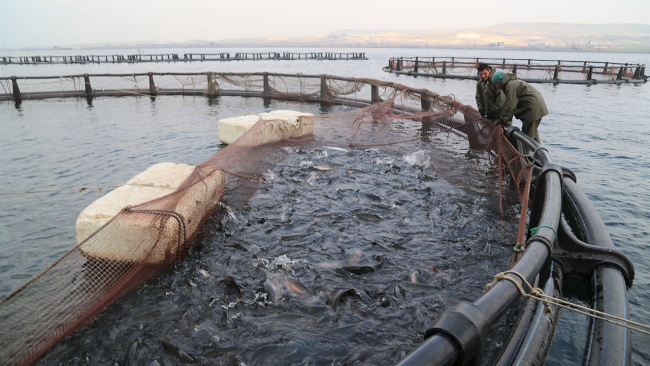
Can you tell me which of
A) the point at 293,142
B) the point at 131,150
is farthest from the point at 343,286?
the point at 131,150

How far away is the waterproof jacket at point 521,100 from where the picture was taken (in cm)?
847

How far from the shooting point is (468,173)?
31.0ft

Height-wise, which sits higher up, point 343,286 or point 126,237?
point 126,237

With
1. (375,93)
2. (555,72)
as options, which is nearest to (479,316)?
(375,93)

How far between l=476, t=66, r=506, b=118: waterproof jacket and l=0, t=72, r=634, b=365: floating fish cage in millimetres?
382

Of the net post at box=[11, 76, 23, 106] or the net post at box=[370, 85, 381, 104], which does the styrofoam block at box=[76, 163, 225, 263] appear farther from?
the net post at box=[11, 76, 23, 106]

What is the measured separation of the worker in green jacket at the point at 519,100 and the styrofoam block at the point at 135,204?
20.7 feet

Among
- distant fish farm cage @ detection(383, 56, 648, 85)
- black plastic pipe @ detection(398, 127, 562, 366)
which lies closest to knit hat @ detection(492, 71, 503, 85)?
black plastic pipe @ detection(398, 127, 562, 366)

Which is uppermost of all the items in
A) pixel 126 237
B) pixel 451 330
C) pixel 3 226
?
pixel 451 330

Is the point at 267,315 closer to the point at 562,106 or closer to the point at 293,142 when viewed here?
the point at 293,142

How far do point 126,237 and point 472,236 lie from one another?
17.1 ft

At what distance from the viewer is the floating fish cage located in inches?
98.2

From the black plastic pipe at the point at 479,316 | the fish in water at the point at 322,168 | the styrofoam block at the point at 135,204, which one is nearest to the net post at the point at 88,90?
the styrofoam block at the point at 135,204

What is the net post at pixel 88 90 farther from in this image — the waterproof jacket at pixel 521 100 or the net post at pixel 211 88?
the waterproof jacket at pixel 521 100
